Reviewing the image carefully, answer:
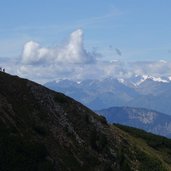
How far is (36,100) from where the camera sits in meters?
99.1

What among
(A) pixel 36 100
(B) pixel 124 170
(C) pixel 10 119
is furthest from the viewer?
(A) pixel 36 100

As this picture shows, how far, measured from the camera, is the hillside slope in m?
77.4

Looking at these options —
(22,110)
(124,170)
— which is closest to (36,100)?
(22,110)

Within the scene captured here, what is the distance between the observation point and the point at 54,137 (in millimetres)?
89688

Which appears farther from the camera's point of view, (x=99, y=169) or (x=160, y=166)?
(x=160, y=166)

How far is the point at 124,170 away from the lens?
90625mm

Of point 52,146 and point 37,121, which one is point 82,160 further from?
point 37,121

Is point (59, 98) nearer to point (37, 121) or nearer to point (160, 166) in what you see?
point (37, 121)

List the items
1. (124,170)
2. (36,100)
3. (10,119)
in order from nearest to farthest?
1. (10,119)
2. (124,170)
3. (36,100)

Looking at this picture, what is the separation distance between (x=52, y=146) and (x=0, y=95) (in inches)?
614

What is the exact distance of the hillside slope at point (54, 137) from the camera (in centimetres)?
7738

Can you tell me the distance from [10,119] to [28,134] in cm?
418

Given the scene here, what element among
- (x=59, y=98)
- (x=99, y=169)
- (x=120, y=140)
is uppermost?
(x=59, y=98)

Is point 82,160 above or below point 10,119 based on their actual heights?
below
